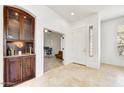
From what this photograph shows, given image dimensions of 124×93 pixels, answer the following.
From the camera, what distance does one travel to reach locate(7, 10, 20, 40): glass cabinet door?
2.98 metres

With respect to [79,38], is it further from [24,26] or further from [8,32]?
[8,32]

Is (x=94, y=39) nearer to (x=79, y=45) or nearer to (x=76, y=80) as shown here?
(x=79, y=45)

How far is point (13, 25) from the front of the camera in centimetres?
313

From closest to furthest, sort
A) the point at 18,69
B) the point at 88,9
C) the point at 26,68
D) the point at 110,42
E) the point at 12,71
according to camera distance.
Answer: the point at 12,71
the point at 18,69
the point at 26,68
the point at 88,9
the point at 110,42

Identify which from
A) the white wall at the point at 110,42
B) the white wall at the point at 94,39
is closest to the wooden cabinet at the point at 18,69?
the white wall at the point at 94,39

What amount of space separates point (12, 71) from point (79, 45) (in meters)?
4.54

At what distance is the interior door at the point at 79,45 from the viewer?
6.25 meters

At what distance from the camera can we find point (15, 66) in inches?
119

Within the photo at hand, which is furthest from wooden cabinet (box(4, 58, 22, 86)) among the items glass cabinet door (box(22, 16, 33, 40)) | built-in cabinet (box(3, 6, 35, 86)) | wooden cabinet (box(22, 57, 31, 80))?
glass cabinet door (box(22, 16, 33, 40))

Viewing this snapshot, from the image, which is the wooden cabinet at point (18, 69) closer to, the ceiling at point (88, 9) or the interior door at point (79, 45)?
the ceiling at point (88, 9)

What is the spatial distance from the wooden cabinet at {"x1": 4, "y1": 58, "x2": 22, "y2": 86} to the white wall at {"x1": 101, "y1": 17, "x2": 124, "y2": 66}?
5605 mm

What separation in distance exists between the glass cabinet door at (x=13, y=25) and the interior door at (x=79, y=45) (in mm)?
4034

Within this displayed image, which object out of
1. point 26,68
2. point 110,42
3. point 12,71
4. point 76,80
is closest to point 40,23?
point 26,68

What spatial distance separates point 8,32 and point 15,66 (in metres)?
1.02
